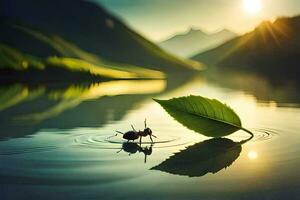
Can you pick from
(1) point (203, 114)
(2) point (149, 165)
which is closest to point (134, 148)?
(1) point (203, 114)

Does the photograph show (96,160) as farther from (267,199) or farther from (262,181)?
(267,199)

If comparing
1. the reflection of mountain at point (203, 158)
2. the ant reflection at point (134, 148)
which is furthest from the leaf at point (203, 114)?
the ant reflection at point (134, 148)

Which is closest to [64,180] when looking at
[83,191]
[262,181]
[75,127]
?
[83,191]

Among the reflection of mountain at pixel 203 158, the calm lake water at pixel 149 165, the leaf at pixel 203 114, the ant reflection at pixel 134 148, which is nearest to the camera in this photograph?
the calm lake water at pixel 149 165

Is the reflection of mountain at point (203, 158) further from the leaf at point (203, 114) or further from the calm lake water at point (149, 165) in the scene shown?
the leaf at point (203, 114)

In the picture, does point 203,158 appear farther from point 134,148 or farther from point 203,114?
point 134,148
